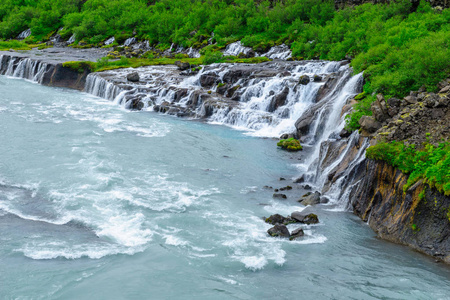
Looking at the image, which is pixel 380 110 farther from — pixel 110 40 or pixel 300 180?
pixel 110 40

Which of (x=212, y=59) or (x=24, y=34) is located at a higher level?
(x=212, y=59)

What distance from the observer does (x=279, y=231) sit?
17688 mm

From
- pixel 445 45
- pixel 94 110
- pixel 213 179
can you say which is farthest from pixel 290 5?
pixel 213 179

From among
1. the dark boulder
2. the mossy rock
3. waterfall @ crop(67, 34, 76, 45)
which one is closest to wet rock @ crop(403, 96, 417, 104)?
the mossy rock

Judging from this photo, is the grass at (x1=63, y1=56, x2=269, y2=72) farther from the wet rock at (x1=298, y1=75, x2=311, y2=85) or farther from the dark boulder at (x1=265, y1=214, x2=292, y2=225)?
the dark boulder at (x1=265, y1=214, x2=292, y2=225)

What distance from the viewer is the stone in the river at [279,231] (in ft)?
57.9

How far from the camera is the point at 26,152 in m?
27.2

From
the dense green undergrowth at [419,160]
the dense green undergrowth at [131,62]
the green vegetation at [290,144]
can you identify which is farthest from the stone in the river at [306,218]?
the dense green undergrowth at [131,62]

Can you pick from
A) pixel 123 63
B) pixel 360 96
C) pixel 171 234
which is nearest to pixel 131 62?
pixel 123 63

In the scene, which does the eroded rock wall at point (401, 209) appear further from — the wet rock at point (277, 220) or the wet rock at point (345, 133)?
the wet rock at point (345, 133)

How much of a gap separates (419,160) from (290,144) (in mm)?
13757

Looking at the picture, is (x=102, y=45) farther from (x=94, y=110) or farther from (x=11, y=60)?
(x=94, y=110)

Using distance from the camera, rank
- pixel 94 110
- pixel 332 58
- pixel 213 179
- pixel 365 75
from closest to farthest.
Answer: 1. pixel 213 179
2. pixel 365 75
3. pixel 94 110
4. pixel 332 58

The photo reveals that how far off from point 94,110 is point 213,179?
69.8 feet
